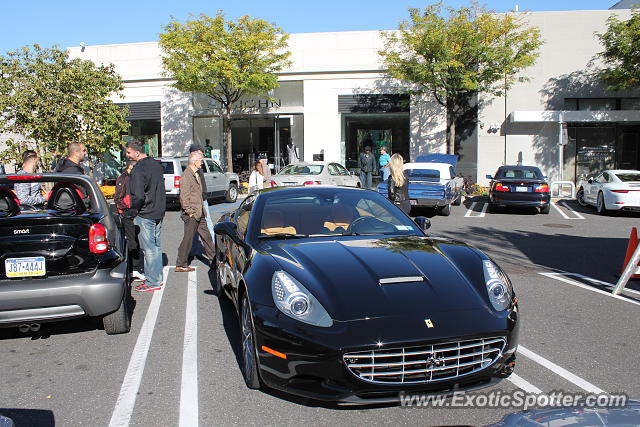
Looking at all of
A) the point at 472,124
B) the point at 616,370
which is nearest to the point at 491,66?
the point at 472,124

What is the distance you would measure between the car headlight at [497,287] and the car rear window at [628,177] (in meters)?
14.1

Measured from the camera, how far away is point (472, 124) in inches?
972

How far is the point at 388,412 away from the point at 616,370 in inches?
77.8

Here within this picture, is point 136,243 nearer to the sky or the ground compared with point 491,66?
nearer to the ground

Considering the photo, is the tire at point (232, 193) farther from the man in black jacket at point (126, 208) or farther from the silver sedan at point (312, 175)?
the man in black jacket at point (126, 208)

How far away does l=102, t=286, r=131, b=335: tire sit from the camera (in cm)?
512

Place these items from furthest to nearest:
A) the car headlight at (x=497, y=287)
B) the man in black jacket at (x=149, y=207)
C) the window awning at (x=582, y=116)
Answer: the window awning at (x=582, y=116)
the man in black jacket at (x=149, y=207)
the car headlight at (x=497, y=287)

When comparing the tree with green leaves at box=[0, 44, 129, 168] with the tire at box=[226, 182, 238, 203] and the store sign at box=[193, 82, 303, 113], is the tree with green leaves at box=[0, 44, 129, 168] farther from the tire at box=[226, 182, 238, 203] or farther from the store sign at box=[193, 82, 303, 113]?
the store sign at box=[193, 82, 303, 113]

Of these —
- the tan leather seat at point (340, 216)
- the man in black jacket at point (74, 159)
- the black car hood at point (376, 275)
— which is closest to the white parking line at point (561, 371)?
the black car hood at point (376, 275)

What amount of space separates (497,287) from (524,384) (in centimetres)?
78

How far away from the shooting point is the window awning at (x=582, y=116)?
23.3 m

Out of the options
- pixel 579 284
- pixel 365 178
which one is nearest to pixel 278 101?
pixel 365 178

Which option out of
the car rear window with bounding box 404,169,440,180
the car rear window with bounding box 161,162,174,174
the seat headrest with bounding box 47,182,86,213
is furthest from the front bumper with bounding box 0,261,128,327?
the car rear window with bounding box 161,162,174,174

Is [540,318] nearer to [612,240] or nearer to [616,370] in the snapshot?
[616,370]
